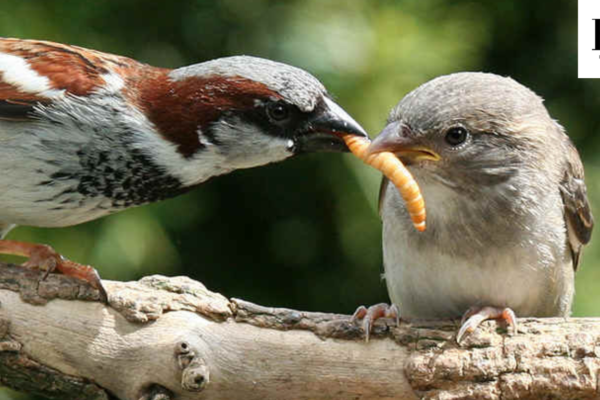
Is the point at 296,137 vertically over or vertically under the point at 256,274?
over

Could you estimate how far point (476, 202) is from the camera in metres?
3.42

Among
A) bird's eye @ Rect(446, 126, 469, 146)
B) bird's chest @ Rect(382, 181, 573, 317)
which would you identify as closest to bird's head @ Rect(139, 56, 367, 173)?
bird's eye @ Rect(446, 126, 469, 146)

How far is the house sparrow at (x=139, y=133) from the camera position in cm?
338

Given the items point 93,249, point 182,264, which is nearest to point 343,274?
point 182,264

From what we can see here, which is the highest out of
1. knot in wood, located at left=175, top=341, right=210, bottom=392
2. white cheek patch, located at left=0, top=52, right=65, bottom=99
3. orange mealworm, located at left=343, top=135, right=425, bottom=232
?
white cheek patch, located at left=0, top=52, right=65, bottom=99

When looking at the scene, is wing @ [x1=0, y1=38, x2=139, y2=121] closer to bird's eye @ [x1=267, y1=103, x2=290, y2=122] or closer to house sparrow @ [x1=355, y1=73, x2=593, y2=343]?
bird's eye @ [x1=267, y1=103, x2=290, y2=122]

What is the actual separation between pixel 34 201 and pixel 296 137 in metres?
0.89

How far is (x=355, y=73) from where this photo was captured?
473 cm

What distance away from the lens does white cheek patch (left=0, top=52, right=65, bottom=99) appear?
140 inches

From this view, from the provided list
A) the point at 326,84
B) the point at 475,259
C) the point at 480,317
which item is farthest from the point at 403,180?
the point at 326,84

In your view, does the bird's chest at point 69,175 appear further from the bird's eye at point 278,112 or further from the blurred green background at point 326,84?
the blurred green background at point 326,84

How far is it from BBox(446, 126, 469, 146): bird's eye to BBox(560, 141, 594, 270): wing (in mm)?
531

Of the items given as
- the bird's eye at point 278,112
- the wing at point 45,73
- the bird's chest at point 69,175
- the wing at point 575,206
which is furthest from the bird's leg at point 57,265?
the wing at point 575,206

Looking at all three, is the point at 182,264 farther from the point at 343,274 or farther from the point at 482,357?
the point at 482,357
